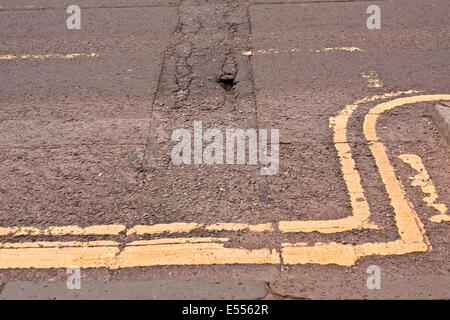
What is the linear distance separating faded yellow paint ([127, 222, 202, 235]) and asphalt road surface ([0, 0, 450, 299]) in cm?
1

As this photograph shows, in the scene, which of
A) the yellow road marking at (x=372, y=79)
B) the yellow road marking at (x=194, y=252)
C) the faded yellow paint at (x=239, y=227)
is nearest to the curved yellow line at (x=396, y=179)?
the yellow road marking at (x=194, y=252)

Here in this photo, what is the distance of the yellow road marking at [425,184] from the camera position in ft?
12.4

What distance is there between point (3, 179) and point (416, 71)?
14.3ft

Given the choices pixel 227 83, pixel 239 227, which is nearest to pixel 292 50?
pixel 227 83

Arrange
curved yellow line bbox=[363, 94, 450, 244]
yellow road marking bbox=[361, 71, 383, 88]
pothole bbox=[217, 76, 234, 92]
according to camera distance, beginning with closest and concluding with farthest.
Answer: curved yellow line bbox=[363, 94, 450, 244] → yellow road marking bbox=[361, 71, 383, 88] → pothole bbox=[217, 76, 234, 92]

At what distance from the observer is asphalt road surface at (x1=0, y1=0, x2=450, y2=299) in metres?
3.41

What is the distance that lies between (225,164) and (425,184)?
163 centimetres

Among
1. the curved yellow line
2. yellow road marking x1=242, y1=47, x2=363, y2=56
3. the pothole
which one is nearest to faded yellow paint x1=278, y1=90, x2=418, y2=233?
the curved yellow line

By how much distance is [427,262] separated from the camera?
336cm

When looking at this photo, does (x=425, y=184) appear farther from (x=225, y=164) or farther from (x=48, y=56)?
(x=48, y=56)

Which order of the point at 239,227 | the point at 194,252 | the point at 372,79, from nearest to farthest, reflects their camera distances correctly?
the point at 194,252 < the point at 239,227 < the point at 372,79

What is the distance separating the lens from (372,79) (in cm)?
560

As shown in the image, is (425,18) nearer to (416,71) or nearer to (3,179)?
(416,71)

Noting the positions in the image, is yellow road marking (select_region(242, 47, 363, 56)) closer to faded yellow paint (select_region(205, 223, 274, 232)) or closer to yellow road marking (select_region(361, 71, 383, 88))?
yellow road marking (select_region(361, 71, 383, 88))
